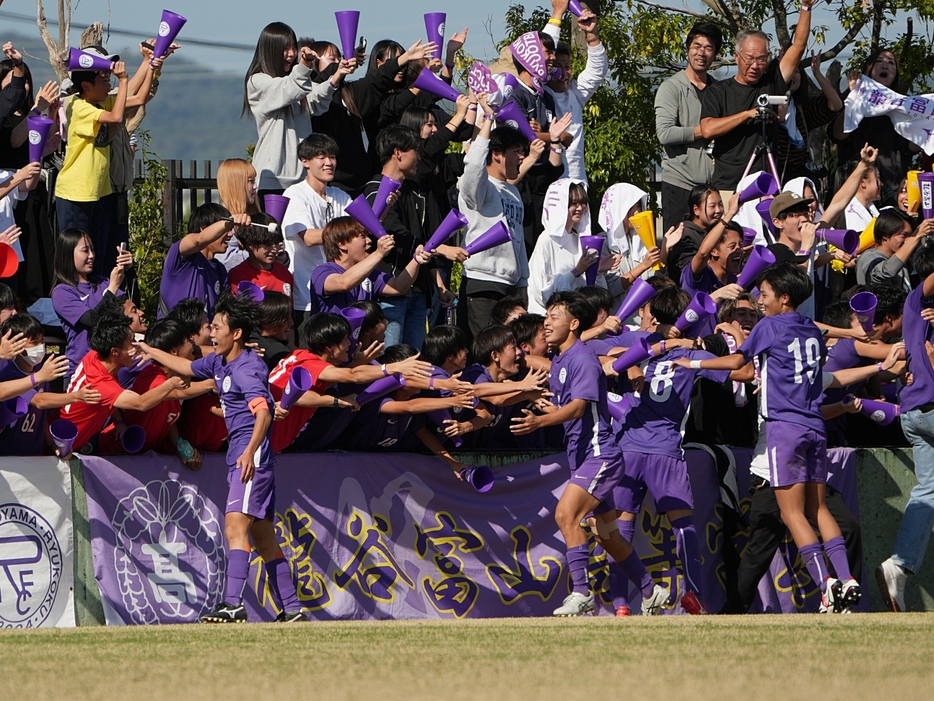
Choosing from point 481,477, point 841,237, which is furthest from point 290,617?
point 841,237

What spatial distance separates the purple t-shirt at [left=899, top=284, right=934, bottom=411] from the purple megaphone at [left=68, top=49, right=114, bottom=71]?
575cm

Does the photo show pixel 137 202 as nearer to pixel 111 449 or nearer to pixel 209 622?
pixel 111 449

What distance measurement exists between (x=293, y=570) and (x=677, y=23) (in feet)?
28.3

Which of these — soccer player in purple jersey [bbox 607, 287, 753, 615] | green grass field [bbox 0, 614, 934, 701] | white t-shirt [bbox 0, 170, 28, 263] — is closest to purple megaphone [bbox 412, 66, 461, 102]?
soccer player in purple jersey [bbox 607, 287, 753, 615]

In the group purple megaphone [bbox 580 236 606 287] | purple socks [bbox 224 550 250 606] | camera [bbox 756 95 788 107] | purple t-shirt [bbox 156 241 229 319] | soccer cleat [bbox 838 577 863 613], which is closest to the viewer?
purple socks [bbox 224 550 250 606]

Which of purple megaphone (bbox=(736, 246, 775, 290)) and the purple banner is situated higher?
purple megaphone (bbox=(736, 246, 775, 290))

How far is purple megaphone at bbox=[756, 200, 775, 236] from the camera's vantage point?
11.3 meters

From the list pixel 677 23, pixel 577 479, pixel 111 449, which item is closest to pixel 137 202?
pixel 677 23

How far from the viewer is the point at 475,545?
9.14m

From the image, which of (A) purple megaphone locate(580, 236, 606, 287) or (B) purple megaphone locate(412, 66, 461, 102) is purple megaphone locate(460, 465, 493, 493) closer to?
(A) purple megaphone locate(580, 236, 606, 287)

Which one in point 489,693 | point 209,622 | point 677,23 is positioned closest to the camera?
point 489,693

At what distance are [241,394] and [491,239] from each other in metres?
2.55

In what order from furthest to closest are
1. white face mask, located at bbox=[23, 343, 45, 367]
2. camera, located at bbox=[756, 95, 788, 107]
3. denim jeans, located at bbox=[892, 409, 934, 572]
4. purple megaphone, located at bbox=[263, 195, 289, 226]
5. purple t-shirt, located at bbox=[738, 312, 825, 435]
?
camera, located at bbox=[756, 95, 788, 107]
purple megaphone, located at bbox=[263, 195, 289, 226]
denim jeans, located at bbox=[892, 409, 934, 572]
purple t-shirt, located at bbox=[738, 312, 825, 435]
white face mask, located at bbox=[23, 343, 45, 367]

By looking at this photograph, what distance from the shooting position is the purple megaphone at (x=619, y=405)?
9.16 m
